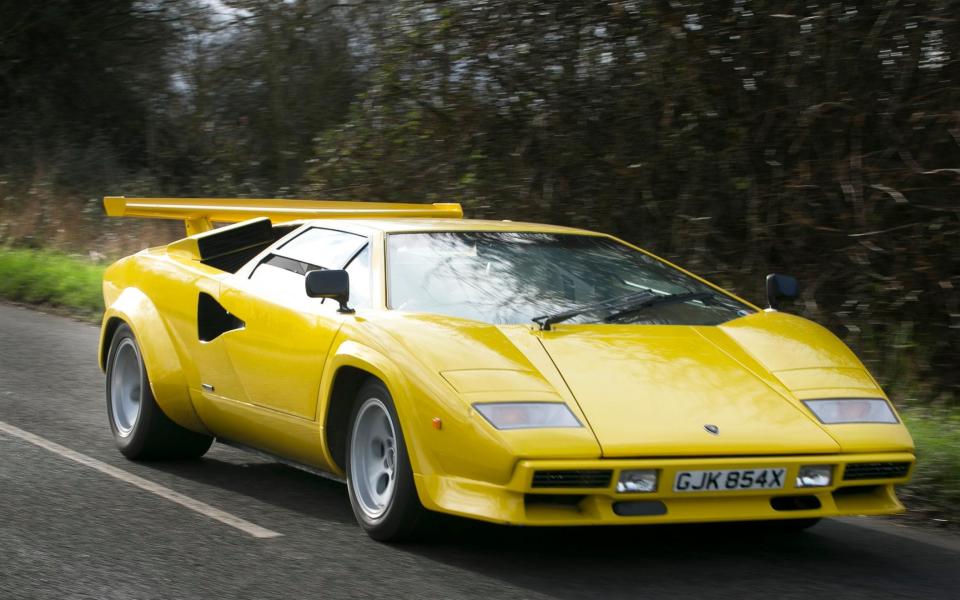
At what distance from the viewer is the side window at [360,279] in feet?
18.2

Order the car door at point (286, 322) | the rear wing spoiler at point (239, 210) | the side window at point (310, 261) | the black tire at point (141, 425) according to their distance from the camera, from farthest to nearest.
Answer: the rear wing spoiler at point (239, 210) < the black tire at point (141, 425) < the side window at point (310, 261) < the car door at point (286, 322)

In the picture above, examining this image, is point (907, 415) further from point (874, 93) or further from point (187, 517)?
point (187, 517)

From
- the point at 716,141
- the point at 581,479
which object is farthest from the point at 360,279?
the point at 716,141

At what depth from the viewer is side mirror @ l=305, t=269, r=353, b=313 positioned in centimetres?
529

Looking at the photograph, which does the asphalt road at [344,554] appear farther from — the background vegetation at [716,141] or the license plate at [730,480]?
the background vegetation at [716,141]

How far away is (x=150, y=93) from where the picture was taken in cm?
2397

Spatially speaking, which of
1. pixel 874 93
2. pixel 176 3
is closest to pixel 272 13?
pixel 176 3

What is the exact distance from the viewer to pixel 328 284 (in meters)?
5.31

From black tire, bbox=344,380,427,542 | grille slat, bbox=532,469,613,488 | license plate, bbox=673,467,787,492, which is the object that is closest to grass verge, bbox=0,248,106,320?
black tire, bbox=344,380,427,542

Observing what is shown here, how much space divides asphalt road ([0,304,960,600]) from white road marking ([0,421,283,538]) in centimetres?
5

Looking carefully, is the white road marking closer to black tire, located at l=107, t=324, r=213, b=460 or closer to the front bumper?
black tire, located at l=107, t=324, r=213, b=460

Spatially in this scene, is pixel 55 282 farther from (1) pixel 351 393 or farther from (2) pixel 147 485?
(1) pixel 351 393

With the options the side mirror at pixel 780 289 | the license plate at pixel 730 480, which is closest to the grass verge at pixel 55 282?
the side mirror at pixel 780 289

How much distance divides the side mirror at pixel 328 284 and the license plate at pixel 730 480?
1.62 metres
